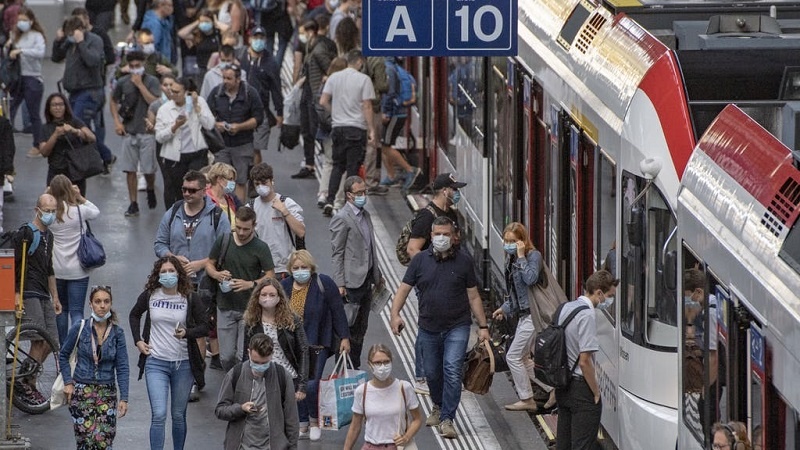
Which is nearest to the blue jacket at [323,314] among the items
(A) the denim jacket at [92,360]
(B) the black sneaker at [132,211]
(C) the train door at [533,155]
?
(A) the denim jacket at [92,360]

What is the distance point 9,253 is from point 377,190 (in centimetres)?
924

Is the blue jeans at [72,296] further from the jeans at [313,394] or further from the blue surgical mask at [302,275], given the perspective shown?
the blue surgical mask at [302,275]

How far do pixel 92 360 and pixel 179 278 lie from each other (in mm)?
779

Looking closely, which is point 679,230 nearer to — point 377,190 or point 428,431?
point 428,431

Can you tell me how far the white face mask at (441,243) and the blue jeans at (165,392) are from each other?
1.85m

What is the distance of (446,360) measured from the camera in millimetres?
13102

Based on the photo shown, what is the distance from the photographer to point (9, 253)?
12.3 meters

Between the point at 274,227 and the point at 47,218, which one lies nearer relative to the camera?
the point at 47,218

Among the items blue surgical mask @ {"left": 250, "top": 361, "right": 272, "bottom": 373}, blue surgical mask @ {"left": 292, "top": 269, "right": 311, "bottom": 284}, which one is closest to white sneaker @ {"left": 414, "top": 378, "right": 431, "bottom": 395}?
blue surgical mask @ {"left": 292, "top": 269, "right": 311, "bottom": 284}

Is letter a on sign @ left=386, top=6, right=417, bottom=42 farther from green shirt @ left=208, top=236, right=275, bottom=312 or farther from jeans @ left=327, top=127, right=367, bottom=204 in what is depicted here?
jeans @ left=327, top=127, right=367, bottom=204

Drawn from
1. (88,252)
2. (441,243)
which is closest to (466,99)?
(88,252)

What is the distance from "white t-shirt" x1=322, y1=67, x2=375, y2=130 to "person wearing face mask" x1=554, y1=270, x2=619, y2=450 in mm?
7682

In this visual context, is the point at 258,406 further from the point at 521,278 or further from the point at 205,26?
the point at 205,26

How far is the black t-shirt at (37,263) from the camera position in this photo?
13.8 meters
